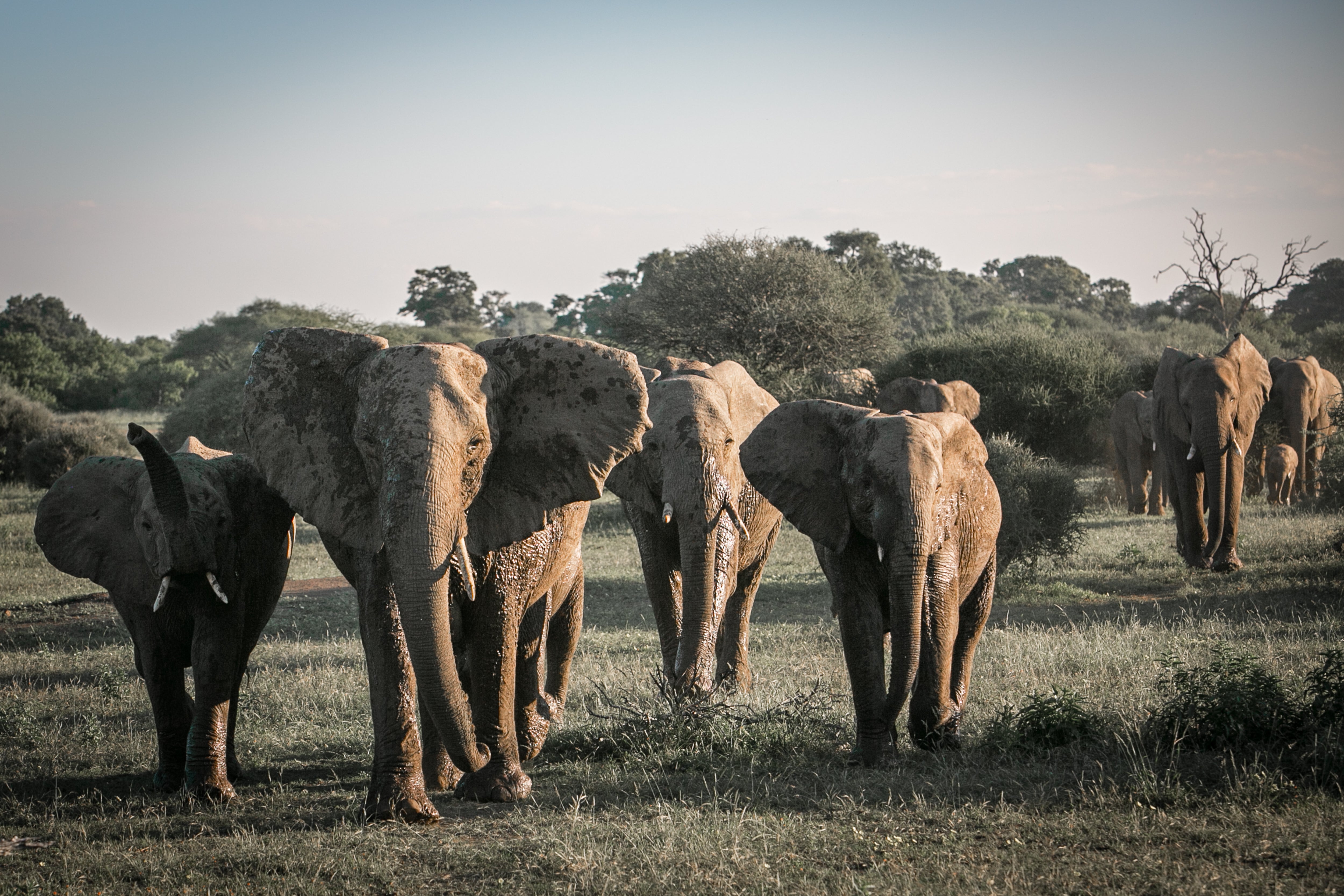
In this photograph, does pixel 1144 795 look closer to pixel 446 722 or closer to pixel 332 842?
pixel 446 722

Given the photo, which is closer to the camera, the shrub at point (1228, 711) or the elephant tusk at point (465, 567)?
the elephant tusk at point (465, 567)

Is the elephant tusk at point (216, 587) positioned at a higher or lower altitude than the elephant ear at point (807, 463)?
lower

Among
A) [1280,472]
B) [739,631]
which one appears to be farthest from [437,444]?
[1280,472]

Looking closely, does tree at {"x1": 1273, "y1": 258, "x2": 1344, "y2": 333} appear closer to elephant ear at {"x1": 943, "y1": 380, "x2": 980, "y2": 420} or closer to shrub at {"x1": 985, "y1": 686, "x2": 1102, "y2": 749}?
elephant ear at {"x1": 943, "y1": 380, "x2": 980, "y2": 420}

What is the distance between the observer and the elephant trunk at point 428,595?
15.2 ft

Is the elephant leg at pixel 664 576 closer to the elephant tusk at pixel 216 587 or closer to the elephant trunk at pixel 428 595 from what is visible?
the elephant tusk at pixel 216 587

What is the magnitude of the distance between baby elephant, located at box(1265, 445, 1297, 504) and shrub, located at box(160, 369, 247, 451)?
78.1ft

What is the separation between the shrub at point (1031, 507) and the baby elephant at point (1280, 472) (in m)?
7.59

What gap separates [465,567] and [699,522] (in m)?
2.90

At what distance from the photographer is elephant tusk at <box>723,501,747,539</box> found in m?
8.05

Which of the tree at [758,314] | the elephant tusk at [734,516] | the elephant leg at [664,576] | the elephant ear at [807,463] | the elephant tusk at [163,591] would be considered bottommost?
the elephant leg at [664,576]

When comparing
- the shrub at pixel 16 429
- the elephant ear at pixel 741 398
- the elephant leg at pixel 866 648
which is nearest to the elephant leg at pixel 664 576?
the elephant ear at pixel 741 398

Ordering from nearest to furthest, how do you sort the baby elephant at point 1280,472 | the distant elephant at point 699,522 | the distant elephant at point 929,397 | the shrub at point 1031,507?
the distant elephant at point 699,522, the shrub at point 1031,507, the distant elephant at point 929,397, the baby elephant at point 1280,472

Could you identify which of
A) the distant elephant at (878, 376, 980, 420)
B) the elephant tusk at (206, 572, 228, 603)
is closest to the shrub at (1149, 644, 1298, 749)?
the elephant tusk at (206, 572, 228, 603)
